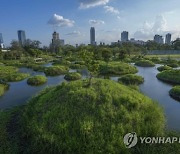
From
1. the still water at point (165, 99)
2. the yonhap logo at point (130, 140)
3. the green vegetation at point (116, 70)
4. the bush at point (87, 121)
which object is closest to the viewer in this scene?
the bush at point (87, 121)

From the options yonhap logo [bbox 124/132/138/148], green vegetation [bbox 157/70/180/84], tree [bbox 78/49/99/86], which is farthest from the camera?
green vegetation [bbox 157/70/180/84]

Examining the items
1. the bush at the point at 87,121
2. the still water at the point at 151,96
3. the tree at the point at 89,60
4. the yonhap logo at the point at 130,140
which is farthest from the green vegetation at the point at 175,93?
the yonhap logo at the point at 130,140

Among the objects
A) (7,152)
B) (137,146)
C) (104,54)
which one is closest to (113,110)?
(137,146)

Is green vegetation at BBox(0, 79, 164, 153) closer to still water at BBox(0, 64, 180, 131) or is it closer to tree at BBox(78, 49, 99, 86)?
still water at BBox(0, 64, 180, 131)

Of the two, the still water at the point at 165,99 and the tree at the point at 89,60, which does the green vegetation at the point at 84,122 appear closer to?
the still water at the point at 165,99

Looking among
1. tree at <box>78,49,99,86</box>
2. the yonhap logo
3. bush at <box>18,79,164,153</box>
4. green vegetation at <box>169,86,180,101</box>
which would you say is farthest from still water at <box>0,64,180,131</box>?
tree at <box>78,49,99,86</box>

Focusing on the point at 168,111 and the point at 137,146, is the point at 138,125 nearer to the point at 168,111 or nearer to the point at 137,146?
the point at 137,146

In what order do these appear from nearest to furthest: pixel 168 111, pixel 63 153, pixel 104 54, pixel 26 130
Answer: pixel 63 153 < pixel 26 130 < pixel 168 111 < pixel 104 54

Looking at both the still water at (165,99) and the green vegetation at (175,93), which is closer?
the still water at (165,99)
